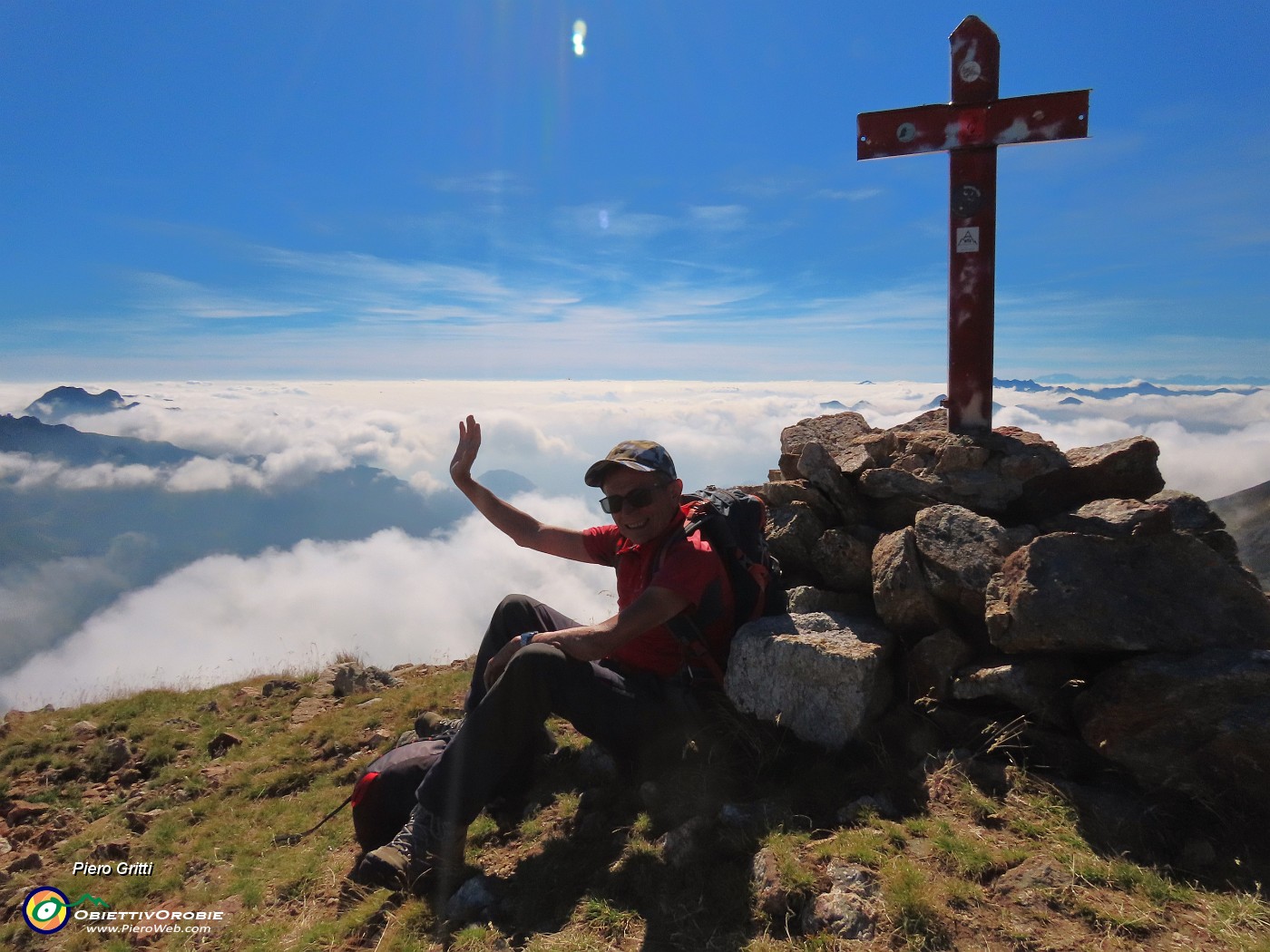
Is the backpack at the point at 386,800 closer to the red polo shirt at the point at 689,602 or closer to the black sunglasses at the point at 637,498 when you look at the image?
the red polo shirt at the point at 689,602

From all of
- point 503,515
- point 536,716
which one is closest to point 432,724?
point 503,515

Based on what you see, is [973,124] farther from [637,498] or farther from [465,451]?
[465,451]

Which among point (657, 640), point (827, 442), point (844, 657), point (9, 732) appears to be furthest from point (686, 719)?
point (9, 732)

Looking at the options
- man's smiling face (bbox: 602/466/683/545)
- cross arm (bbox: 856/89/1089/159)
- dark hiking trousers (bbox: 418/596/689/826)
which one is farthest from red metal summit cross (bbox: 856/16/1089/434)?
dark hiking trousers (bbox: 418/596/689/826)

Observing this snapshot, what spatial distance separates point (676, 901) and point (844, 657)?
199 centimetres

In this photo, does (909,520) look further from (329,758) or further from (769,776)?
(329,758)

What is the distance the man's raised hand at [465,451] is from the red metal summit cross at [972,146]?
16.2 ft

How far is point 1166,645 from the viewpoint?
448 cm

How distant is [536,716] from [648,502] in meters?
1.75

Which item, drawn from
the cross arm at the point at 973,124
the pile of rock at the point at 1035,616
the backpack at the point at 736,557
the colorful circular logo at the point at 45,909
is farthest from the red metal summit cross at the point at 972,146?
the colorful circular logo at the point at 45,909

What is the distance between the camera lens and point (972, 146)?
698 centimetres

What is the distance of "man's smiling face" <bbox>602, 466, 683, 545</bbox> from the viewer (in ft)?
17.2

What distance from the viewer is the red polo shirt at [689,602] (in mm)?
5043

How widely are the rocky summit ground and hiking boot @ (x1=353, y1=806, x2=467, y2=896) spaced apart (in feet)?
0.51
